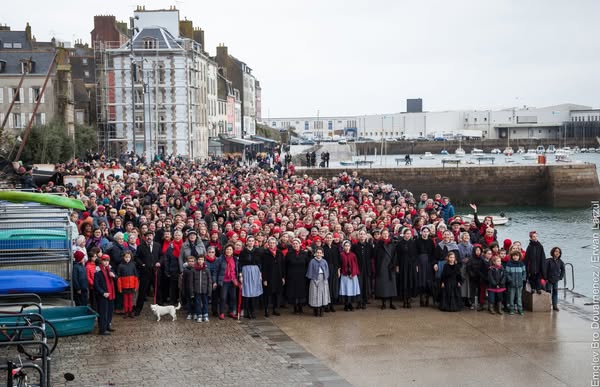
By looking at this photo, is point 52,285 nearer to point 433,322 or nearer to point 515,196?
point 433,322

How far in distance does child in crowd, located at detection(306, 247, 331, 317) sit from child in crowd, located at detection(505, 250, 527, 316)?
3.54 meters

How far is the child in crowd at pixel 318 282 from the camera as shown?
14.5m

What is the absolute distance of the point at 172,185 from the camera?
86.9ft

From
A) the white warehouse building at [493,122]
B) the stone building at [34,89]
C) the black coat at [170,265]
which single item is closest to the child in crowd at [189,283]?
the black coat at [170,265]

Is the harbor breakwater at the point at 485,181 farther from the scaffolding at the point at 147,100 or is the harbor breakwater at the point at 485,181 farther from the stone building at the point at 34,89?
the stone building at the point at 34,89

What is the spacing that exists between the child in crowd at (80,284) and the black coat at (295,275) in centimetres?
382

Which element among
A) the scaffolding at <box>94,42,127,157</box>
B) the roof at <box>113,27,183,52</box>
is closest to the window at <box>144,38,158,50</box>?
the roof at <box>113,27,183,52</box>

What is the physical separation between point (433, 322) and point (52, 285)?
6773 millimetres

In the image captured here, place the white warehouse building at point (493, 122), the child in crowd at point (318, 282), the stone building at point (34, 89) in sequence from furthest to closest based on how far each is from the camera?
the white warehouse building at point (493, 122)
the stone building at point (34, 89)
the child in crowd at point (318, 282)

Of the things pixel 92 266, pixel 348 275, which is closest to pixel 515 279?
pixel 348 275

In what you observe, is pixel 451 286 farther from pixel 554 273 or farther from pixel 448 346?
pixel 448 346

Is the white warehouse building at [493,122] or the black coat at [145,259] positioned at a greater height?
the white warehouse building at [493,122]

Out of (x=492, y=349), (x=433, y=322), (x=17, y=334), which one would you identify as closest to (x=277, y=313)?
(x=433, y=322)

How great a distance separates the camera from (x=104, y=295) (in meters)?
13.1
